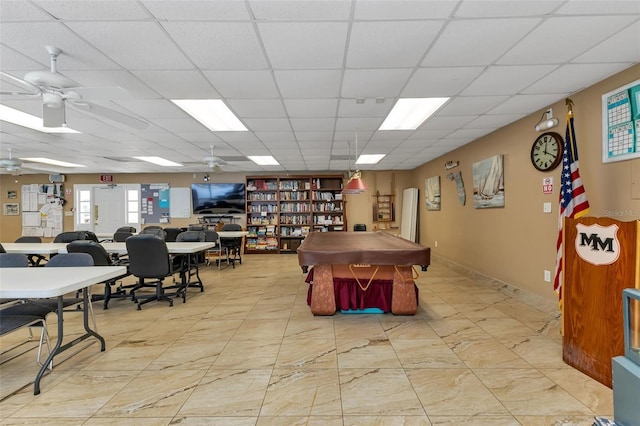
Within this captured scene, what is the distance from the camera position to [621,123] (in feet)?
8.95

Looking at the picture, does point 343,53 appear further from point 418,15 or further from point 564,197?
point 564,197

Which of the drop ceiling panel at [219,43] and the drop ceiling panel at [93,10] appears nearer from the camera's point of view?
the drop ceiling panel at [93,10]

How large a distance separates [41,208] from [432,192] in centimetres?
1174

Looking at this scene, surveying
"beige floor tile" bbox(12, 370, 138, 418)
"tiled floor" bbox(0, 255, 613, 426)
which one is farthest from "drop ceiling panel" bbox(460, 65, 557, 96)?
"beige floor tile" bbox(12, 370, 138, 418)

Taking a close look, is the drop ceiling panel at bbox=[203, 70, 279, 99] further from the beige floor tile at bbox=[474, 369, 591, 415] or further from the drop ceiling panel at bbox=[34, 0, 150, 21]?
the beige floor tile at bbox=[474, 369, 591, 415]

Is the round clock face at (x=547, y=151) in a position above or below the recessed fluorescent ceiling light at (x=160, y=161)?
below

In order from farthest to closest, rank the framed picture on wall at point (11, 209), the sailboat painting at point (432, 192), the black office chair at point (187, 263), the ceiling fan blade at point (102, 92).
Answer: the framed picture on wall at point (11, 209), the sailboat painting at point (432, 192), the black office chair at point (187, 263), the ceiling fan blade at point (102, 92)

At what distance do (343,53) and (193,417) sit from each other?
290cm

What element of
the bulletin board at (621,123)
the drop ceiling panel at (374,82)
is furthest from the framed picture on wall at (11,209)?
the bulletin board at (621,123)

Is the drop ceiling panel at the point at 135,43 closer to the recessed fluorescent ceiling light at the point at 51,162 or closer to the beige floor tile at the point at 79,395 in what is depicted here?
the beige floor tile at the point at 79,395

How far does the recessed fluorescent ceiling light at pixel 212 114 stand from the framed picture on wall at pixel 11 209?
9015 mm

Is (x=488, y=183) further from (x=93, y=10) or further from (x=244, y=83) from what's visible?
(x=93, y=10)

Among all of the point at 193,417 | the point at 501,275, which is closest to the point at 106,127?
the point at 193,417

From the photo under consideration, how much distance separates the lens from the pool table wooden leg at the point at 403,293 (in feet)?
11.9
